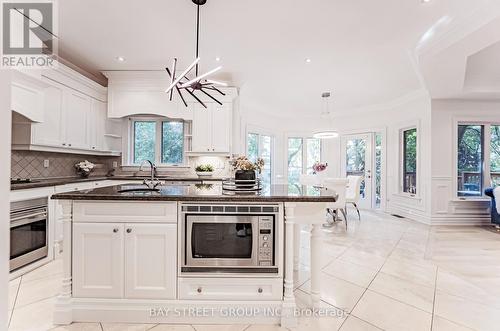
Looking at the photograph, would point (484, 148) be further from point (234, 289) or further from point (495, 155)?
point (234, 289)

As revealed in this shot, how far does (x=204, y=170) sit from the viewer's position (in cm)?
446

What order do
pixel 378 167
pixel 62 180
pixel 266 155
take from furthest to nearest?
1. pixel 266 155
2. pixel 378 167
3. pixel 62 180

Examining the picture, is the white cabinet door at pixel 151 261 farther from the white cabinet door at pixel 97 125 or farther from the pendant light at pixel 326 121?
the pendant light at pixel 326 121

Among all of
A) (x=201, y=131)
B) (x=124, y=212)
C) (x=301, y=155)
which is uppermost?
(x=201, y=131)

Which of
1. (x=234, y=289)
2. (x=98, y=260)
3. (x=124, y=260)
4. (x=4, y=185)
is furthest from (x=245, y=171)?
(x=4, y=185)

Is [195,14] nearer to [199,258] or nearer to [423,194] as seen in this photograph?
[199,258]

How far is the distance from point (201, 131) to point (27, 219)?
268cm

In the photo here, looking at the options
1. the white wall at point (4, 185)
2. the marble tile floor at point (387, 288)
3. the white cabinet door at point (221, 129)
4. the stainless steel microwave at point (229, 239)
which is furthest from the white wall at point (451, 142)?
the white wall at point (4, 185)

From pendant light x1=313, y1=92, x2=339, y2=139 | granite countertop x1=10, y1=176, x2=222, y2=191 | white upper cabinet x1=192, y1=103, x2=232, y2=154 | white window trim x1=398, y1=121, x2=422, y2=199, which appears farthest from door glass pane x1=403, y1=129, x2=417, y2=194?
granite countertop x1=10, y1=176, x2=222, y2=191

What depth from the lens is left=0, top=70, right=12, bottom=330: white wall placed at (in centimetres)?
56

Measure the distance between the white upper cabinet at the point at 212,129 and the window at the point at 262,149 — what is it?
6.52 feet

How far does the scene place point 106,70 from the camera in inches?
167

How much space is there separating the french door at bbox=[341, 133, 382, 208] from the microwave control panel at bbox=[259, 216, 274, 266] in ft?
17.7

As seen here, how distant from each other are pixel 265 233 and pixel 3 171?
1487 mm
